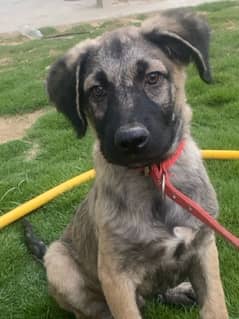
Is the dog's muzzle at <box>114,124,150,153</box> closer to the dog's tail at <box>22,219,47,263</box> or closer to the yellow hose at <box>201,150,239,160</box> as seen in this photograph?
the dog's tail at <box>22,219,47,263</box>

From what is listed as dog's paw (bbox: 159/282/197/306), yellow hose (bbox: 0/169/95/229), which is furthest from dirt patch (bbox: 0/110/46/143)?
dog's paw (bbox: 159/282/197/306)

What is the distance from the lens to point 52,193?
5578mm

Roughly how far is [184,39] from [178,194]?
2.86 ft

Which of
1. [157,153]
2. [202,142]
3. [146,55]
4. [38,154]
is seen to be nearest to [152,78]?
[146,55]

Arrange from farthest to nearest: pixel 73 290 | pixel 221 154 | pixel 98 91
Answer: pixel 221 154 → pixel 73 290 → pixel 98 91

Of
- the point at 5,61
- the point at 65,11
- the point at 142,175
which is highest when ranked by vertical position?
the point at 142,175

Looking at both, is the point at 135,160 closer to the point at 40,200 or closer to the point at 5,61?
the point at 40,200

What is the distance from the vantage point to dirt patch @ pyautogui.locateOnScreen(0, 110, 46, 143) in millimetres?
7840

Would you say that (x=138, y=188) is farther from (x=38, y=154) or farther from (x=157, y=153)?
(x=38, y=154)

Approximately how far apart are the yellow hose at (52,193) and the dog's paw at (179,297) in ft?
5.17

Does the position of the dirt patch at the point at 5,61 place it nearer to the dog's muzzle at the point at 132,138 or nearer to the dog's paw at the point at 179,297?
the dog's paw at the point at 179,297

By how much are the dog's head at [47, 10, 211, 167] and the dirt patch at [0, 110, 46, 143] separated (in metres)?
4.09

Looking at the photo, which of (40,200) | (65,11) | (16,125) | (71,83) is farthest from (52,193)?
(65,11)

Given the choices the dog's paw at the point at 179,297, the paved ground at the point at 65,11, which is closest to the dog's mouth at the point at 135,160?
the dog's paw at the point at 179,297
